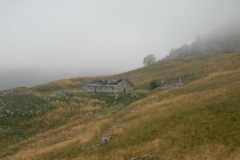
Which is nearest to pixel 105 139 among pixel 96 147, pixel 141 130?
pixel 96 147

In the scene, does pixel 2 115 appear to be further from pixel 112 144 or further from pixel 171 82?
pixel 171 82

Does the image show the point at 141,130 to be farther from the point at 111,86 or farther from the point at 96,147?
the point at 111,86

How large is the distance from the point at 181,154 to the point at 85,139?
16.4m

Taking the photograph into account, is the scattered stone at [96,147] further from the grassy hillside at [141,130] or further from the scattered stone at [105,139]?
the scattered stone at [105,139]

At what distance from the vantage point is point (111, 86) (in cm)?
8694

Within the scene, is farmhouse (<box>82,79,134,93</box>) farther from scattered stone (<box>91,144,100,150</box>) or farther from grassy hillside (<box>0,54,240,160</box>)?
scattered stone (<box>91,144,100,150</box>)

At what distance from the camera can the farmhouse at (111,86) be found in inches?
3402

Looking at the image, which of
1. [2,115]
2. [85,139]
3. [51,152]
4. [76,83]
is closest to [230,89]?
[85,139]

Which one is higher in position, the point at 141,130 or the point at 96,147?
the point at 141,130

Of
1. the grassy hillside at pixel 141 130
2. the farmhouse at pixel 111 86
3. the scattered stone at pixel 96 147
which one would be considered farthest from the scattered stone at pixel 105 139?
the farmhouse at pixel 111 86

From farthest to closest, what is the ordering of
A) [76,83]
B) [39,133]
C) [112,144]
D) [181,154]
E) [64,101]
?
[76,83], [64,101], [39,133], [112,144], [181,154]

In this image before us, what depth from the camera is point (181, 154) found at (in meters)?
25.8

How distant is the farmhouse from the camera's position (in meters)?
86.4

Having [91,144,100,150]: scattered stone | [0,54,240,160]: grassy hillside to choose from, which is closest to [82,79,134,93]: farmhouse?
[0,54,240,160]: grassy hillside
